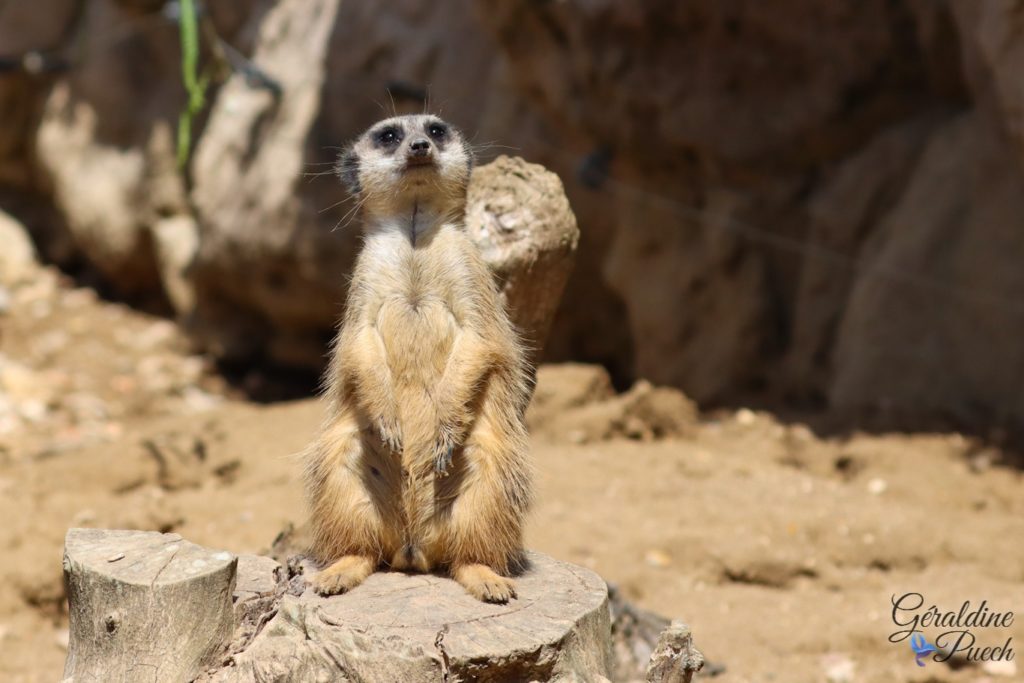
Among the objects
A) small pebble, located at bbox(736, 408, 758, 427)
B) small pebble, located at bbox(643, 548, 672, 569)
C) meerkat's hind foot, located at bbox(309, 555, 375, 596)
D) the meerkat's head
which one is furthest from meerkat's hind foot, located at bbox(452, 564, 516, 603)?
small pebble, located at bbox(736, 408, 758, 427)

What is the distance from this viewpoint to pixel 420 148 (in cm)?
275

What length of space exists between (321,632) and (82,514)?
83.7 inches

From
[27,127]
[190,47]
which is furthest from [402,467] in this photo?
[27,127]

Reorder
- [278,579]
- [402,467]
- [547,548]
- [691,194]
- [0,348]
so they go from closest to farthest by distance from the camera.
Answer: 1. [278,579]
2. [402,467]
3. [547,548]
4. [691,194]
5. [0,348]

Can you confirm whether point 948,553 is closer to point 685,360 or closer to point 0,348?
point 685,360

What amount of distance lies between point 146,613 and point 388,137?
4.20 feet

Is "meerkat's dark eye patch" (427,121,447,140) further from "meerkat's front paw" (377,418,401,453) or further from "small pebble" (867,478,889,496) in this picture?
"small pebble" (867,478,889,496)

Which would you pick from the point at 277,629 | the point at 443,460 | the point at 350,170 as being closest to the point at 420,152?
the point at 350,170

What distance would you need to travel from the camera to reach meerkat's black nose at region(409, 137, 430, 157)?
275 centimetres

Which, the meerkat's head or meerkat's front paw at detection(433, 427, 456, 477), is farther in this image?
the meerkat's head

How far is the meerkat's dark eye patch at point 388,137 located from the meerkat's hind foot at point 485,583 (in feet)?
3.43

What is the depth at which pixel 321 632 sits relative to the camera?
2.21 m

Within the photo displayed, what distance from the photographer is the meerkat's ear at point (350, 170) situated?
2.99m

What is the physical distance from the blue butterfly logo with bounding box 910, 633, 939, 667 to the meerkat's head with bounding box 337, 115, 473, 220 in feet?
5.89
